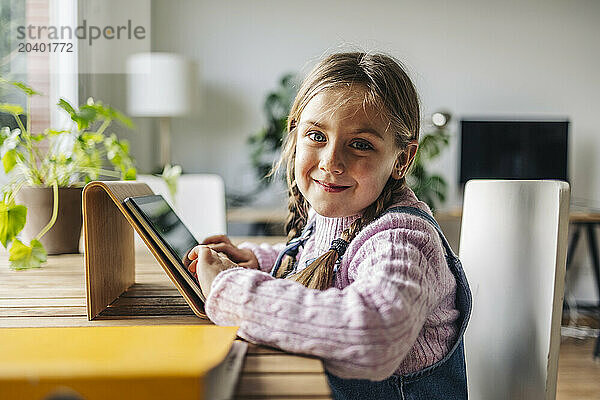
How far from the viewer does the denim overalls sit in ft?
3.10

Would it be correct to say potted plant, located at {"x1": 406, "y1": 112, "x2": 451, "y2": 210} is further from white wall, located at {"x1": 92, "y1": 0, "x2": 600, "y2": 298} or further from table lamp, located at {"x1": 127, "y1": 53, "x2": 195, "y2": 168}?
table lamp, located at {"x1": 127, "y1": 53, "x2": 195, "y2": 168}

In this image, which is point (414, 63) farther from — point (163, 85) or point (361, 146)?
point (361, 146)

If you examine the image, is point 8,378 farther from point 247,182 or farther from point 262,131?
point 247,182

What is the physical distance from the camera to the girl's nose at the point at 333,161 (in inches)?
37.8

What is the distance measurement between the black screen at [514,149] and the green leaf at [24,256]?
12.1 ft

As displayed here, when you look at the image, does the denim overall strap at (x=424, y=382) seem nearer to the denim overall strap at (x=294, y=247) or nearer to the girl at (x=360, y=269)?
the girl at (x=360, y=269)

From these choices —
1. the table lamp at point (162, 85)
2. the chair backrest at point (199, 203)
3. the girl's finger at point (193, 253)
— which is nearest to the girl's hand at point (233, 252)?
the girl's finger at point (193, 253)

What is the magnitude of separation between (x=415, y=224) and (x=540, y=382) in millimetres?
333

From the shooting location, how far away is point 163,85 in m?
4.00

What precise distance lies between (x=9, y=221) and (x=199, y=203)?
1.02 meters

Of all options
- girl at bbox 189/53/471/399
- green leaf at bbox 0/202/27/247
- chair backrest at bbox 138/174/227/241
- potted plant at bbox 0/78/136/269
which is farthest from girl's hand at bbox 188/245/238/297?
chair backrest at bbox 138/174/227/241

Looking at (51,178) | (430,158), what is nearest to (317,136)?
(51,178)

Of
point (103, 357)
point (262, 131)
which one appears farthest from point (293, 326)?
point (262, 131)

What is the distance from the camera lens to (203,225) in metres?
2.16
